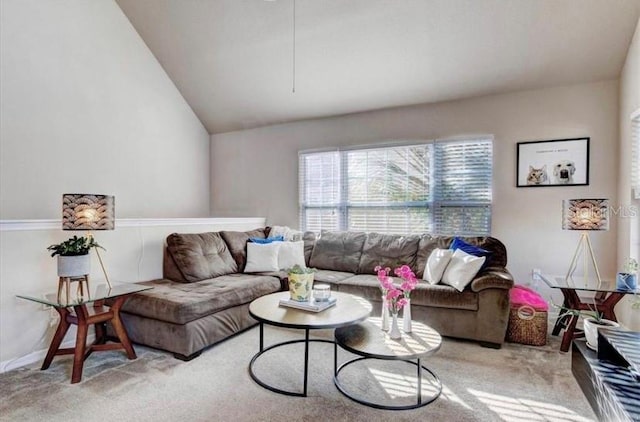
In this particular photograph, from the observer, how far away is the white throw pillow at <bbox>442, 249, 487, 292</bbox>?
10.1 feet

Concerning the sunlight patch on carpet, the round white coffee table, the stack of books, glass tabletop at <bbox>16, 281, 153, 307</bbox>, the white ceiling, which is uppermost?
the white ceiling

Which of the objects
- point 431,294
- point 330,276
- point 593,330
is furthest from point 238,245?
point 593,330

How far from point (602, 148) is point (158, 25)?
5.03 metres

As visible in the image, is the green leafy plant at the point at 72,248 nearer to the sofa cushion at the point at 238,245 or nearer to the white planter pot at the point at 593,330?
the sofa cushion at the point at 238,245

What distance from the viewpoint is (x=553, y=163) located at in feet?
12.4

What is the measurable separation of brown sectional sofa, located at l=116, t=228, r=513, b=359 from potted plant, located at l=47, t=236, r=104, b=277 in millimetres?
511

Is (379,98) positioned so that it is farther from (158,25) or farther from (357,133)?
(158,25)

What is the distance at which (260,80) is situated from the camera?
15.0 ft

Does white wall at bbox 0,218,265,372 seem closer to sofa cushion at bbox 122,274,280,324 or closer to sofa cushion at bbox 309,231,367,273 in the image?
sofa cushion at bbox 122,274,280,324

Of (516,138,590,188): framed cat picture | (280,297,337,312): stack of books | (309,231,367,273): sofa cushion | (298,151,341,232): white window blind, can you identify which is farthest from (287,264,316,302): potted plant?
(516,138,590,188): framed cat picture

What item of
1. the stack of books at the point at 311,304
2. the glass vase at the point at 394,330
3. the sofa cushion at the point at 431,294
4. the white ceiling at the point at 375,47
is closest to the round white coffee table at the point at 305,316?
Answer: the stack of books at the point at 311,304

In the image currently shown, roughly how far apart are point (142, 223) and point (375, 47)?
3.02 metres

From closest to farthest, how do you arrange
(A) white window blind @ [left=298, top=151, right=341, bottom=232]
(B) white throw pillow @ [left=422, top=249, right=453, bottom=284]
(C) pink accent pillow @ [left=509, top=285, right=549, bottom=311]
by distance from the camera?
(C) pink accent pillow @ [left=509, top=285, right=549, bottom=311] < (B) white throw pillow @ [left=422, top=249, right=453, bottom=284] < (A) white window blind @ [left=298, top=151, right=341, bottom=232]

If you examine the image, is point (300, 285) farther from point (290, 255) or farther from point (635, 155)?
point (635, 155)
